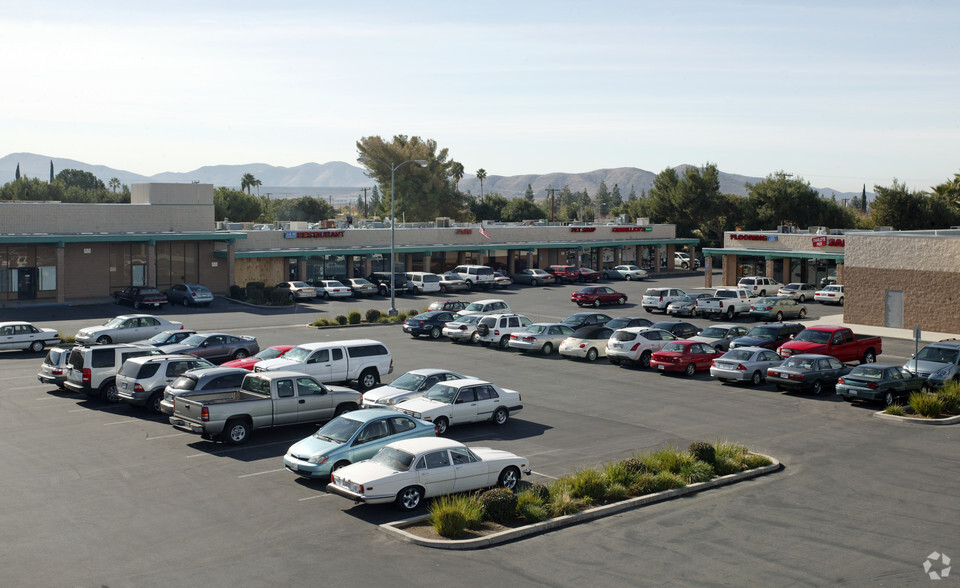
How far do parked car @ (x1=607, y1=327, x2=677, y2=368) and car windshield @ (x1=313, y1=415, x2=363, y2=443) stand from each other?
17120mm

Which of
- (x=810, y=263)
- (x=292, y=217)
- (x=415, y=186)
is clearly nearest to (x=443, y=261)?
(x=810, y=263)

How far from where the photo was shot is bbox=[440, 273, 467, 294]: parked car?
6481cm

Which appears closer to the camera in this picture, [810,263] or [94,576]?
[94,576]

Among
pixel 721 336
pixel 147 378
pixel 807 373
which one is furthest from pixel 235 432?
pixel 721 336

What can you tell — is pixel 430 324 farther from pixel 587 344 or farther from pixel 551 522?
pixel 551 522

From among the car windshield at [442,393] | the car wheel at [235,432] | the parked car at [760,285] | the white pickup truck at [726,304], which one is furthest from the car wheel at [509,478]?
the parked car at [760,285]

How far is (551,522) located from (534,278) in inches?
2195

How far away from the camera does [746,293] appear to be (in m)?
51.3

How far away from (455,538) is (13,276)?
46256mm

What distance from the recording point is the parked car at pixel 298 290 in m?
58.1

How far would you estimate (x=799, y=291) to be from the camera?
58.5 metres

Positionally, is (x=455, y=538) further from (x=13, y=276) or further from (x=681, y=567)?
(x=13, y=276)

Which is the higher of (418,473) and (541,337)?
(541,337)

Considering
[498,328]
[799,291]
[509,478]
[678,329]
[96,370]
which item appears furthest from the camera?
[799,291]
